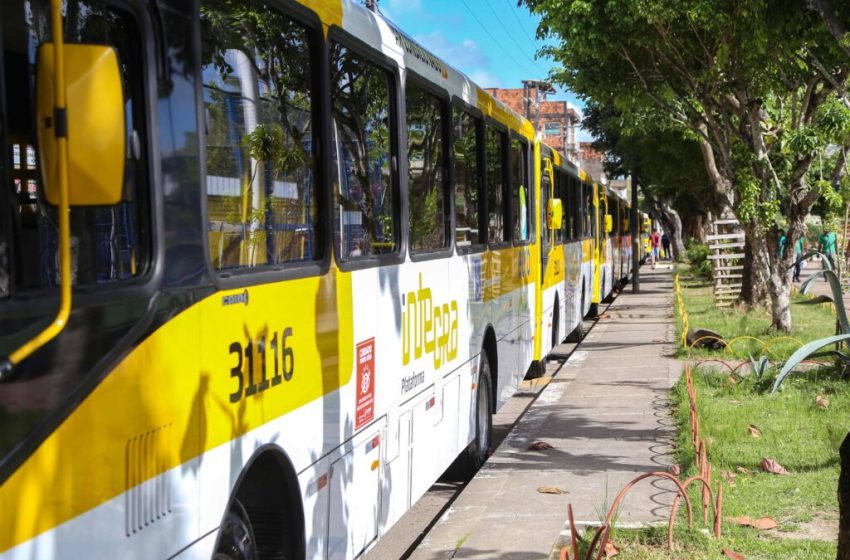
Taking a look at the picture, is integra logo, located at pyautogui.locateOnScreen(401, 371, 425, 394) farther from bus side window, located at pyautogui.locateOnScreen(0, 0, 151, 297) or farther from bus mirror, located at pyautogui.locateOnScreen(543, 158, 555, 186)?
bus mirror, located at pyautogui.locateOnScreen(543, 158, 555, 186)

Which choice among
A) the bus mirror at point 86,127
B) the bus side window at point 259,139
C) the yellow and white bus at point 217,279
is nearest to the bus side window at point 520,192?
the yellow and white bus at point 217,279

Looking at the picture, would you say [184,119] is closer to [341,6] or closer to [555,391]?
[341,6]

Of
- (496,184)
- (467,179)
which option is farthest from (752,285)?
(467,179)

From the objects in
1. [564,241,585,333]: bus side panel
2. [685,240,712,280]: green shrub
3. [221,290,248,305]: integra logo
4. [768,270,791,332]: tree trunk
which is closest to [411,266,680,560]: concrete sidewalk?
[564,241,585,333]: bus side panel

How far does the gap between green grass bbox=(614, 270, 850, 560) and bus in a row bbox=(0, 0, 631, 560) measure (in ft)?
5.59

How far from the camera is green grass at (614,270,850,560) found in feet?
22.2

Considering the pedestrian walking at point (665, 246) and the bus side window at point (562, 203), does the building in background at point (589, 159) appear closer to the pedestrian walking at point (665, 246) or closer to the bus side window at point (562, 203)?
the pedestrian walking at point (665, 246)

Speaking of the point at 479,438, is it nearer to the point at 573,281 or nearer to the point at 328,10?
the point at 328,10

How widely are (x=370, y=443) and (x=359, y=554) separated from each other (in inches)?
21.6

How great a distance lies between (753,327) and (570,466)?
11.9 meters

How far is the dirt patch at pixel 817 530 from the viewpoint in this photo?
23.0 feet

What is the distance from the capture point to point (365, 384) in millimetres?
5871

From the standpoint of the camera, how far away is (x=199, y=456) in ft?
12.7

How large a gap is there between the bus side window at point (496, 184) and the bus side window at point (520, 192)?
476mm
